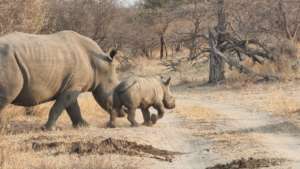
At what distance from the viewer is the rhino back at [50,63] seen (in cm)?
1272

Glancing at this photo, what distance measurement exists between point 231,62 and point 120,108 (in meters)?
12.9

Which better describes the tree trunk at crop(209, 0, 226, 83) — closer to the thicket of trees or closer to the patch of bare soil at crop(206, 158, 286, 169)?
the thicket of trees

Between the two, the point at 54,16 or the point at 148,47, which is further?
the point at 148,47

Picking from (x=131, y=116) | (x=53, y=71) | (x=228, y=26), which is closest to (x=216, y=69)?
(x=228, y=26)

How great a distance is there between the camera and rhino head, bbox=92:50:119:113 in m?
14.4

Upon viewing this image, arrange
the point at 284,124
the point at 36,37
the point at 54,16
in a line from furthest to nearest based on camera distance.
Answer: the point at 54,16 → the point at 284,124 → the point at 36,37

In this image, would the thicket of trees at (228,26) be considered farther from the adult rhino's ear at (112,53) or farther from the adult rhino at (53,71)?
the adult rhino at (53,71)

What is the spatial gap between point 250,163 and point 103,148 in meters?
2.45

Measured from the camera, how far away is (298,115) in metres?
15.9

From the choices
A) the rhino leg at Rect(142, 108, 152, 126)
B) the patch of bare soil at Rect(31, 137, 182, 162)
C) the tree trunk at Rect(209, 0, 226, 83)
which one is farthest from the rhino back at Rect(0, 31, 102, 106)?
the tree trunk at Rect(209, 0, 226, 83)

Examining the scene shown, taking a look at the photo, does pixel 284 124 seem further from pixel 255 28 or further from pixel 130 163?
pixel 255 28

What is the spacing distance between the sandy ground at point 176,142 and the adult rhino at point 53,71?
2.14 ft

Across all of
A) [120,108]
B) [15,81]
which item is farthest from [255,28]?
[15,81]

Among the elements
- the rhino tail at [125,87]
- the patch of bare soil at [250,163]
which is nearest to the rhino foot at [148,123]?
the rhino tail at [125,87]
